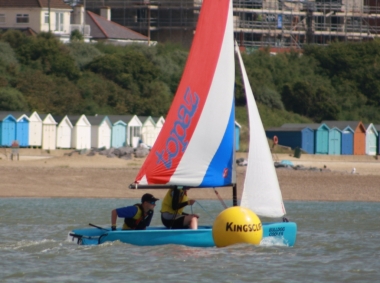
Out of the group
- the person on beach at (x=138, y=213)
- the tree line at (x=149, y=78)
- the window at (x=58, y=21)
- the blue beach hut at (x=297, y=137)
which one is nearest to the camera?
the person on beach at (x=138, y=213)

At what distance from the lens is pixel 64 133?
111 ft

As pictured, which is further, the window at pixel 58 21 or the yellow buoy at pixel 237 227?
the window at pixel 58 21

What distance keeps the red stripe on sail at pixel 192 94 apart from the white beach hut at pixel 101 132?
2187cm

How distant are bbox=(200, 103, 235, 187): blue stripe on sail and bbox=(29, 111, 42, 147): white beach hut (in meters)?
21.3

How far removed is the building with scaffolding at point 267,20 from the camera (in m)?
59.5

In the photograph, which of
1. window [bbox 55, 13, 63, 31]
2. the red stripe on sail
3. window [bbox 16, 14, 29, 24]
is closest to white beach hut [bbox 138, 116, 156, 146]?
window [bbox 55, 13, 63, 31]

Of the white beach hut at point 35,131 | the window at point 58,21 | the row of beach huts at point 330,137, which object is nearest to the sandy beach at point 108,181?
the white beach hut at point 35,131

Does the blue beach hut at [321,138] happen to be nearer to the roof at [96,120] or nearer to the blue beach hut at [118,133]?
the blue beach hut at [118,133]

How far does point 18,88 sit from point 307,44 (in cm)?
2539

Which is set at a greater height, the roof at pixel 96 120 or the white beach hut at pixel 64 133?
the roof at pixel 96 120

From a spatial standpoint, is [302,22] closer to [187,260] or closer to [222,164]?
[222,164]

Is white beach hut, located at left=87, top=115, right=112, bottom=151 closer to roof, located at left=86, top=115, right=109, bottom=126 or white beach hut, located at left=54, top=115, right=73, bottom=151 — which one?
roof, located at left=86, top=115, right=109, bottom=126

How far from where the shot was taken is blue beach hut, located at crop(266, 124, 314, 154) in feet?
128

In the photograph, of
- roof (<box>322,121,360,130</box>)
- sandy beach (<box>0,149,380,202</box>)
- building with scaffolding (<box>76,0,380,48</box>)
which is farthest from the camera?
building with scaffolding (<box>76,0,380,48</box>)
